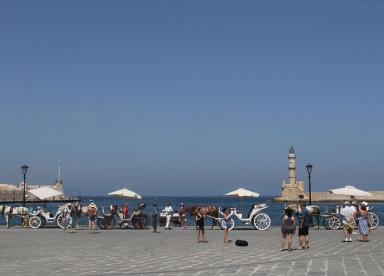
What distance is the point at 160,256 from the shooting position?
725 inches

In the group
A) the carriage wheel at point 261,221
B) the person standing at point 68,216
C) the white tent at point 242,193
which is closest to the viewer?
the person standing at point 68,216

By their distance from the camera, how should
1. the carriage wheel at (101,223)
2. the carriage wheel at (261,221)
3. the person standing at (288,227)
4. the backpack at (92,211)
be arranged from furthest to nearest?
the carriage wheel at (101,223) → the carriage wheel at (261,221) → the backpack at (92,211) → the person standing at (288,227)

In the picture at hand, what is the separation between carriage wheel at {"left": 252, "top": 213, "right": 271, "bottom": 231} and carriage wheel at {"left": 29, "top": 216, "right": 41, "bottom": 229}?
38.6ft

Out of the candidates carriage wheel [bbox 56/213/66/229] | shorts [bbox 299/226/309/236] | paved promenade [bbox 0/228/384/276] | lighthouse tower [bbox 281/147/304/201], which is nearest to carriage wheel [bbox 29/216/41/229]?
carriage wheel [bbox 56/213/66/229]

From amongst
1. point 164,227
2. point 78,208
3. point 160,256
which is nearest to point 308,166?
point 164,227

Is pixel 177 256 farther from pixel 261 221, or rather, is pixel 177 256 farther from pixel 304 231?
pixel 261 221

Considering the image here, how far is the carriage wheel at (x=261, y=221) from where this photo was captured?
31.6 metres

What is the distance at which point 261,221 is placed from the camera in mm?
31734

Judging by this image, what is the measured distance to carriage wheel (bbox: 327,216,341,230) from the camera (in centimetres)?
3219

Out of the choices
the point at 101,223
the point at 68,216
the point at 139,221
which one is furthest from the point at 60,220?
the point at 139,221

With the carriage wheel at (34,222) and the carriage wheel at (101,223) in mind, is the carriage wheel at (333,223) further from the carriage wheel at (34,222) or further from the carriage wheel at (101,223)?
the carriage wheel at (34,222)

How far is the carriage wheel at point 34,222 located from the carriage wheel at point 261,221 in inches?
464

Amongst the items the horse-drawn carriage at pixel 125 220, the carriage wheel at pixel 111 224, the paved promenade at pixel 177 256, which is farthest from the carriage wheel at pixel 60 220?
the paved promenade at pixel 177 256

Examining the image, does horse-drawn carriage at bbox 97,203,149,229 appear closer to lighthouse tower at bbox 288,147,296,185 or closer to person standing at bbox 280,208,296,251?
person standing at bbox 280,208,296,251
